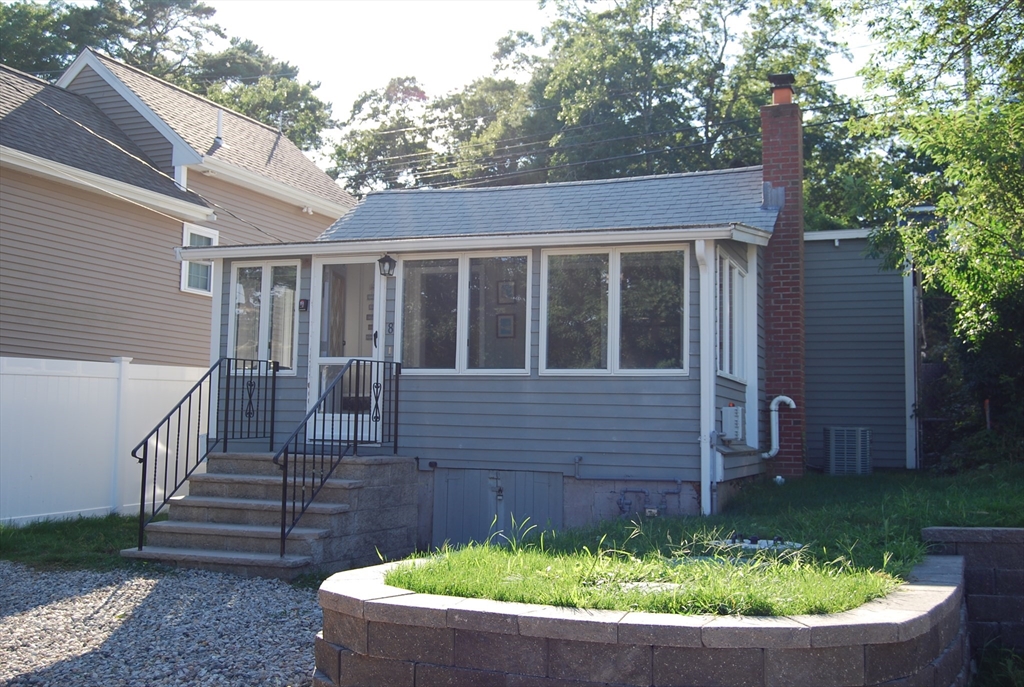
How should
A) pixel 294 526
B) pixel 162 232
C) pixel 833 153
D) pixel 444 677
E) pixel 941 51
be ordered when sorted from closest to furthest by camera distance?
pixel 444 677 → pixel 294 526 → pixel 941 51 → pixel 162 232 → pixel 833 153

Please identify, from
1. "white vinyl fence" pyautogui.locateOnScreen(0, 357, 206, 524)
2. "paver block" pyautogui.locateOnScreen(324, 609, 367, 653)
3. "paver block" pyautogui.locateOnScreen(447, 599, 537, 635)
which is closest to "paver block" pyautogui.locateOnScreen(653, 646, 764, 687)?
"paver block" pyautogui.locateOnScreen(447, 599, 537, 635)

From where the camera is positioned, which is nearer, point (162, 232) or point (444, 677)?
point (444, 677)

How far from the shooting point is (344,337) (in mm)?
10023

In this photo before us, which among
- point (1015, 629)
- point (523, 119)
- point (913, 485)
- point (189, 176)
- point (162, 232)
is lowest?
point (1015, 629)

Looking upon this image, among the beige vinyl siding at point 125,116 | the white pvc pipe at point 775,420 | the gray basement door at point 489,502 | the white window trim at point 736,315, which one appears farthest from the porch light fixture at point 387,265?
the beige vinyl siding at point 125,116

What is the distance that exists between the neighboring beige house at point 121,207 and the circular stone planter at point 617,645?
9.68m

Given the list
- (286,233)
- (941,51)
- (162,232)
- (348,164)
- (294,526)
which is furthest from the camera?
(348,164)

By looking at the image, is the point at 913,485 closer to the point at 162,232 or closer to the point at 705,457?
the point at 705,457

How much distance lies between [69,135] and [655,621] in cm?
1245

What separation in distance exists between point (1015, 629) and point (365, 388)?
19.6 ft

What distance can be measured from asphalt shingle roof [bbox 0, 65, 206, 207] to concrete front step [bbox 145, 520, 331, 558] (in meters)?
6.05

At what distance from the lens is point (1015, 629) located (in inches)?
229

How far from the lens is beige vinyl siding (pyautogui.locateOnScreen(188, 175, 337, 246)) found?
49.8 ft

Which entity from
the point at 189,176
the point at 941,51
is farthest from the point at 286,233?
the point at 941,51
